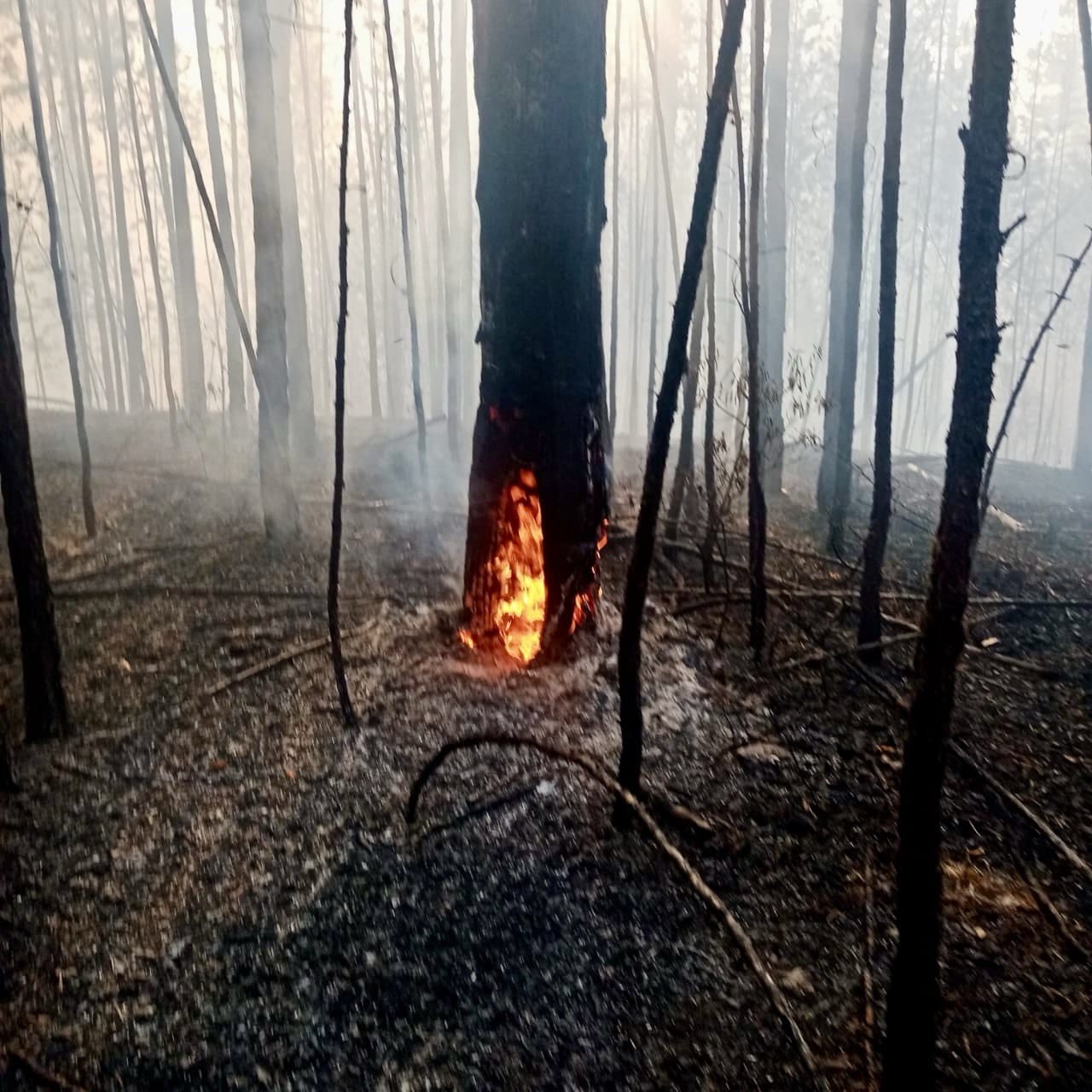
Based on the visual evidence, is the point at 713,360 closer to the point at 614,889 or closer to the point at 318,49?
the point at 614,889

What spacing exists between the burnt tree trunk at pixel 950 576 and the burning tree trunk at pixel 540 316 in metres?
3.05

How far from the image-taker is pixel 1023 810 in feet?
11.9

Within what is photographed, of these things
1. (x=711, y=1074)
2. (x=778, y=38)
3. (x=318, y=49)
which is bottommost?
(x=711, y=1074)

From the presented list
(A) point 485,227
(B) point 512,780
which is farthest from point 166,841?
(A) point 485,227

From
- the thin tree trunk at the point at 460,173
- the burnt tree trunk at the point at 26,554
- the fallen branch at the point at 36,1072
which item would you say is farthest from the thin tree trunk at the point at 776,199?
the fallen branch at the point at 36,1072

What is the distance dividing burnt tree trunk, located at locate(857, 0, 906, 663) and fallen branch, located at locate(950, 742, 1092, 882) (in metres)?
1.28

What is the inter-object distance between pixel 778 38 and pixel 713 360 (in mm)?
7461

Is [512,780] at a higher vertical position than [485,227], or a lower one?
lower

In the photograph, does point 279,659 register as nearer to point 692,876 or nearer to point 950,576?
point 692,876

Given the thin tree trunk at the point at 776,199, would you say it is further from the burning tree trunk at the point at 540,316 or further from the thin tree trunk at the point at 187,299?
Answer: the thin tree trunk at the point at 187,299

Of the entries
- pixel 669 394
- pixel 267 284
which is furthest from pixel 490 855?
pixel 267 284

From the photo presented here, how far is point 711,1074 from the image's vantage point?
8.07 ft

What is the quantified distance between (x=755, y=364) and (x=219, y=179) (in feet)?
22.1

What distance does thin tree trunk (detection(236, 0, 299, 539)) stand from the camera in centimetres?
686
